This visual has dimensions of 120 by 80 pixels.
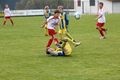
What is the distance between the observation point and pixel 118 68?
41.6ft

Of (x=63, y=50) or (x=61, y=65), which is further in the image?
(x=63, y=50)

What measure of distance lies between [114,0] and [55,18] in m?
80.9

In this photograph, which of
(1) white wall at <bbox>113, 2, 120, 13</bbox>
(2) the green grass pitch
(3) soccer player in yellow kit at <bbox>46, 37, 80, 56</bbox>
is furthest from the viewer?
(1) white wall at <bbox>113, 2, 120, 13</bbox>

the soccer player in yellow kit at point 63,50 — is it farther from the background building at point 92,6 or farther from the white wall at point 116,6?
the white wall at point 116,6

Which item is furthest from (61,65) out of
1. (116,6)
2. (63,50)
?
(116,6)

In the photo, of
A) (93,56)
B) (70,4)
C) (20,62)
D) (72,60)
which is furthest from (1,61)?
(70,4)

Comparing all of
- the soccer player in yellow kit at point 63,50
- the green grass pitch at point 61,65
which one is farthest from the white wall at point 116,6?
the soccer player in yellow kit at point 63,50

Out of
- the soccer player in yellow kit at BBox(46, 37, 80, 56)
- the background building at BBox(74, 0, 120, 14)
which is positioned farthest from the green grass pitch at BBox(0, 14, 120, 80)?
the background building at BBox(74, 0, 120, 14)

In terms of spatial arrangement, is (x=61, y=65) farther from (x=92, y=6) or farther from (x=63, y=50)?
(x=92, y=6)

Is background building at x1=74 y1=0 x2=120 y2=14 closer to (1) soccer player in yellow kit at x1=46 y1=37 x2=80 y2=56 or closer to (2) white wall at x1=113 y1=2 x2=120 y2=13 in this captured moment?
(2) white wall at x1=113 y1=2 x2=120 y2=13

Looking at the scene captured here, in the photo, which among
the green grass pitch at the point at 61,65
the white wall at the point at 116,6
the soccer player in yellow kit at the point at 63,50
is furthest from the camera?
the white wall at the point at 116,6

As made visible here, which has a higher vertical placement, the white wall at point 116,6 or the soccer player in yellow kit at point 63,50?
the soccer player in yellow kit at point 63,50

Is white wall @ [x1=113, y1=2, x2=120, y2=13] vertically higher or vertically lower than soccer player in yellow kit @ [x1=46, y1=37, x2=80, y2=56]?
lower

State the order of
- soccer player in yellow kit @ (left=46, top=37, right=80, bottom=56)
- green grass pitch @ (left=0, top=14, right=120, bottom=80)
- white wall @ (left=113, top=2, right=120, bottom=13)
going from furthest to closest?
1. white wall @ (left=113, top=2, right=120, bottom=13)
2. soccer player in yellow kit @ (left=46, top=37, right=80, bottom=56)
3. green grass pitch @ (left=0, top=14, right=120, bottom=80)
